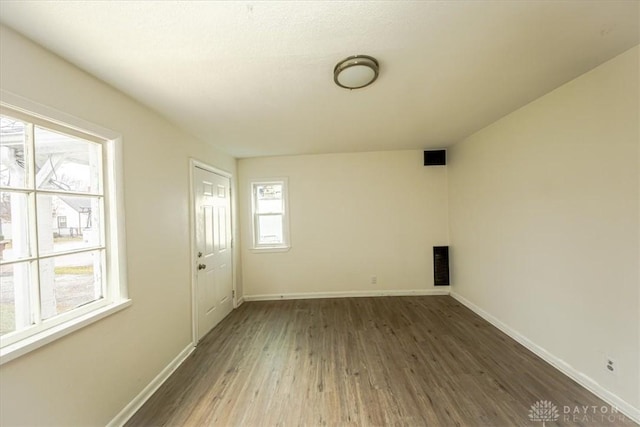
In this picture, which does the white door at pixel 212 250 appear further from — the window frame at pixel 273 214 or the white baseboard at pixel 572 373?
the white baseboard at pixel 572 373

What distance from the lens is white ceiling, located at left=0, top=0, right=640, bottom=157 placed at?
1.11 m

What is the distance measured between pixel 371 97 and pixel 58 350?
2.61m

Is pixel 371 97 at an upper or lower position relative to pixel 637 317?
upper

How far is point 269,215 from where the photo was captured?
4.06 m

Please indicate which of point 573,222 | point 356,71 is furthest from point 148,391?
point 573,222

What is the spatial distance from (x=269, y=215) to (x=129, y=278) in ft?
7.84

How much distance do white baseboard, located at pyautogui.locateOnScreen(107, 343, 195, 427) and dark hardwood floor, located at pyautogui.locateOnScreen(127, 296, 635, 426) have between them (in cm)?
5

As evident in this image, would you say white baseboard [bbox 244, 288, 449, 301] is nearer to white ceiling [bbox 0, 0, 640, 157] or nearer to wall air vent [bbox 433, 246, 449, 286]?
wall air vent [bbox 433, 246, 449, 286]

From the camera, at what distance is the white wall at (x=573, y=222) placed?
1564 millimetres

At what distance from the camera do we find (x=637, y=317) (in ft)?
5.01

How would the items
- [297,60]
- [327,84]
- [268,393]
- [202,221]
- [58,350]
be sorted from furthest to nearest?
[202,221], [268,393], [327,84], [297,60], [58,350]

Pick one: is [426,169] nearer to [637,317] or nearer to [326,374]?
[637,317]

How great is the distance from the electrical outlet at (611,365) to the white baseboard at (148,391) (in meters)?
3.38

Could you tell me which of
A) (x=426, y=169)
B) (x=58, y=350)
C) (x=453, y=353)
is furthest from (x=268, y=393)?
(x=426, y=169)
